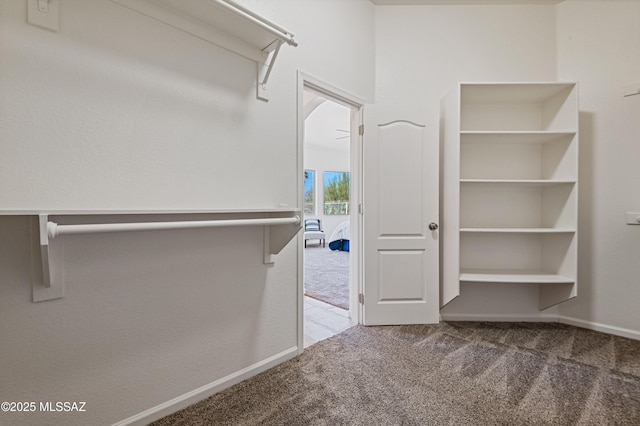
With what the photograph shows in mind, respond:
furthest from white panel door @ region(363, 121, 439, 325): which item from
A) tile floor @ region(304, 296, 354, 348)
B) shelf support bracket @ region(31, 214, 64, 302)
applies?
shelf support bracket @ region(31, 214, 64, 302)

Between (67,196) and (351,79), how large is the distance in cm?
211

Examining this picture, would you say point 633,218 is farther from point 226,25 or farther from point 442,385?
point 226,25

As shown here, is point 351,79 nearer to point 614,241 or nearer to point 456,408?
point 456,408

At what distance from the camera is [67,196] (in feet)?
3.73

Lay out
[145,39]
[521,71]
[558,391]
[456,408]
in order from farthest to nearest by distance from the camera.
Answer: [521,71] → [558,391] → [456,408] → [145,39]

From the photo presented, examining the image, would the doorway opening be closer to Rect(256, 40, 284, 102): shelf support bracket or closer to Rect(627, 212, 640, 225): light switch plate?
Rect(256, 40, 284, 102): shelf support bracket

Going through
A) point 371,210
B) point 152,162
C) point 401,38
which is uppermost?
point 401,38

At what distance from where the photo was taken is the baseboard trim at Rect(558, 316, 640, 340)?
2.34 meters

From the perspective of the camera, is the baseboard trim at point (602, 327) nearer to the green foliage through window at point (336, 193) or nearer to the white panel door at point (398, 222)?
the white panel door at point (398, 222)

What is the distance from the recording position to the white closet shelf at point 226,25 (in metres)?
1.31

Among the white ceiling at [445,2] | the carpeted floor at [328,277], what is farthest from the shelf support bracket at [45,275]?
the white ceiling at [445,2]

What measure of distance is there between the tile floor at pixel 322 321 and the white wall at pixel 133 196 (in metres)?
0.51

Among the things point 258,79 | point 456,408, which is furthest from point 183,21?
point 456,408

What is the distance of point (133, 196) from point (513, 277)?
A: 2.72 m
